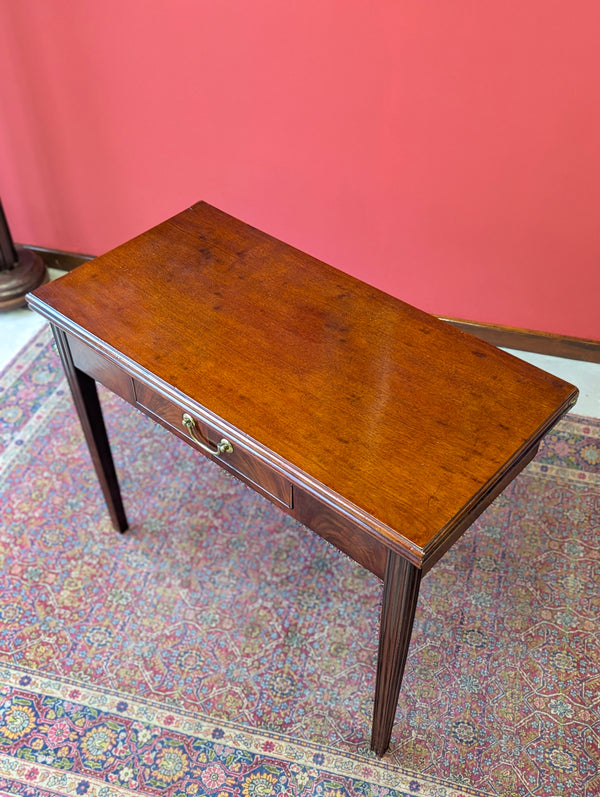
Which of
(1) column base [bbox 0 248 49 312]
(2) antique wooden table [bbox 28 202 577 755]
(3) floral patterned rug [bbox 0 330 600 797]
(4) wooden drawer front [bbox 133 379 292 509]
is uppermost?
(2) antique wooden table [bbox 28 202 577 755]

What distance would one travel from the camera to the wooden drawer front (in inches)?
77.1

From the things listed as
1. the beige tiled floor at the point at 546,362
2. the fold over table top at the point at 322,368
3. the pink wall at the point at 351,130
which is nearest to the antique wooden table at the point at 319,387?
the fold over table top at the point at 322,368

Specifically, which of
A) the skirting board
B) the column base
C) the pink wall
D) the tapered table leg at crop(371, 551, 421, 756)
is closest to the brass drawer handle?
the tapered table leg at crop(371, 551, 421, 756)

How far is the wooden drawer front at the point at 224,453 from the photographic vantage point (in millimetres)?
1958

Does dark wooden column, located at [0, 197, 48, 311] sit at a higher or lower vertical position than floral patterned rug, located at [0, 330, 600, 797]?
higher

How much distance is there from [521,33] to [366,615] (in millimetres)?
1952

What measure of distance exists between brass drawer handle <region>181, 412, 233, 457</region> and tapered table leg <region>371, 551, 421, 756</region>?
481 mm

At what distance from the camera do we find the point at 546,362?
3.47m

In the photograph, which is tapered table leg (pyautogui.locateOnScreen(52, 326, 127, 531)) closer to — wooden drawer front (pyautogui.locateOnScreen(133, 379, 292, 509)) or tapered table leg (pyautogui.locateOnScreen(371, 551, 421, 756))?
wooden drawer front (pyautogui.locateOnScreen(133, 379, 292, 509))

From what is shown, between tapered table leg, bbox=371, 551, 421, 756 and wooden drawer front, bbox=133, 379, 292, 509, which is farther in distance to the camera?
wooden drawer front, bbox=133, 379, 292, 509

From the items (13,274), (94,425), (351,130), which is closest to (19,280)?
(13,274)

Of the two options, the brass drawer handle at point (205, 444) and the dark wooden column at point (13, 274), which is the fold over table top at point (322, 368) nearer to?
the brass drawer handle at point (205, 444)

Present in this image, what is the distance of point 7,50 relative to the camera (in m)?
3.37

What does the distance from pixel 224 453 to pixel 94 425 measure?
67 centimetres
